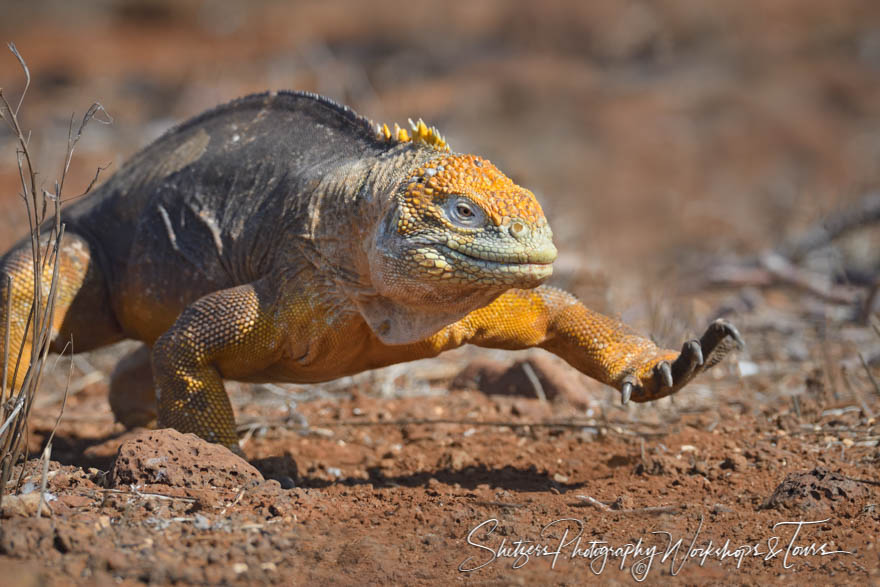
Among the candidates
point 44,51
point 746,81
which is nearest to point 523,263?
point 746,81

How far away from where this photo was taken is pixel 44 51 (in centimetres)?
2430

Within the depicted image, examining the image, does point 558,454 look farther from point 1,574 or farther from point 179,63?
point 179,63

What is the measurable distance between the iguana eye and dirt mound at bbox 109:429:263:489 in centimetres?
147

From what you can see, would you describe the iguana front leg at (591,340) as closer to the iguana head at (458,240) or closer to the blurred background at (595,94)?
the iguana head at (458,240)

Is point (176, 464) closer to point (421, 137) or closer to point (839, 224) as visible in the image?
point (421, 137)

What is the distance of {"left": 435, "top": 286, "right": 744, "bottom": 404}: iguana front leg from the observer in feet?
15.7

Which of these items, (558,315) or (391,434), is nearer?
(558,315)

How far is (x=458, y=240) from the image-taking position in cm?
413

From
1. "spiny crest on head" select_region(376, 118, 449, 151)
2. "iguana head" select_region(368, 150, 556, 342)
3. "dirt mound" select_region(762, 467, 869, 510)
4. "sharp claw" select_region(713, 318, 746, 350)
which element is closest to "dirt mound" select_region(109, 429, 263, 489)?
"iguana head" select_region(368, 150, 556, 342)

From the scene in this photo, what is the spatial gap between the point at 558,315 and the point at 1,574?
9.81 ft

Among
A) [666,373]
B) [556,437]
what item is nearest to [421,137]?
[666,373]

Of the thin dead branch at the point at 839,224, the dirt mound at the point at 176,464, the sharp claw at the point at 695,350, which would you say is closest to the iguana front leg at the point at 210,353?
the dirt mound at the point at 176,464

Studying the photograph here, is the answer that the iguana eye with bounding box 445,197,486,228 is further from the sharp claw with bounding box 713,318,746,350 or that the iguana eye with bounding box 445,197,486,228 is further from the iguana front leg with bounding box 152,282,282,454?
the sharp claw with bounding box 713,318,746,350

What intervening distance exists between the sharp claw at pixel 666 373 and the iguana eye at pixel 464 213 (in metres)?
1.32
